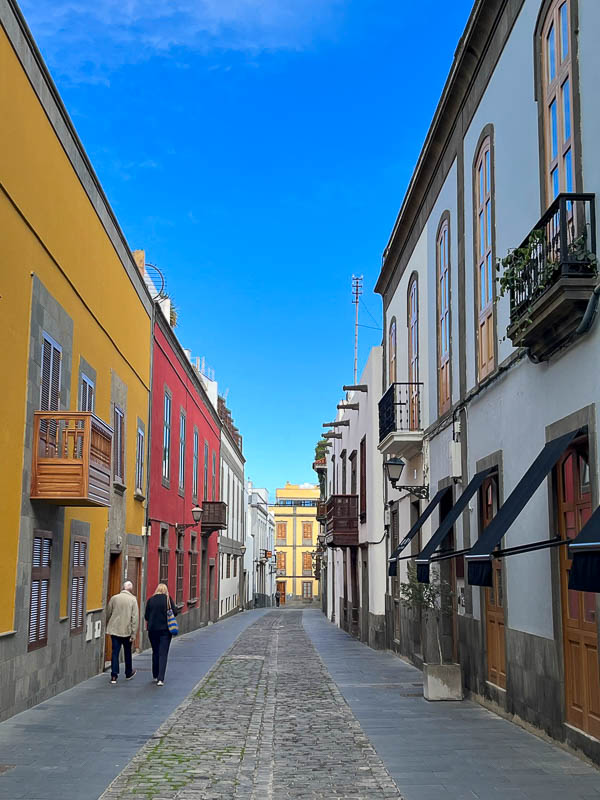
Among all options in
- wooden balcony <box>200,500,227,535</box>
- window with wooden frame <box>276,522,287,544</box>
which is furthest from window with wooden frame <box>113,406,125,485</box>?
window with wooden frame <box>276,522,287,544</box>

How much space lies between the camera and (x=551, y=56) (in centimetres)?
933

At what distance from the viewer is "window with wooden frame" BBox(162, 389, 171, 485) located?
24.2 metres

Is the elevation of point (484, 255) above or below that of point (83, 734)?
above

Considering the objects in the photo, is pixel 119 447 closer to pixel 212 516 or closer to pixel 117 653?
pixel 117 653

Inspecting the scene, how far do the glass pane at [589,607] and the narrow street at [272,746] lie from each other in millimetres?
1248

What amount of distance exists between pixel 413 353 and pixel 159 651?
787 centimetres

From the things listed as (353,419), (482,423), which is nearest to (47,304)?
(482,423)

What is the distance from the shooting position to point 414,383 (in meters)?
17.0

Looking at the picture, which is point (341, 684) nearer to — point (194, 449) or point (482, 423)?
point (482, 423)

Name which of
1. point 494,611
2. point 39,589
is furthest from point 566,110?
point 39,589

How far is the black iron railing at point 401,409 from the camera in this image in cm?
1719

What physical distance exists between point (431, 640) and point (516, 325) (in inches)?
216

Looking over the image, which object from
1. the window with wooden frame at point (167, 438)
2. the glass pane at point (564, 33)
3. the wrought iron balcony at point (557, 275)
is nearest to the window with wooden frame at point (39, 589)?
the wrought iron balcony at point (557, 275)

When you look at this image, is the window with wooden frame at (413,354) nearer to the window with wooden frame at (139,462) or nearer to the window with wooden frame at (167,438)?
the window with wooden frame at (139,462)
